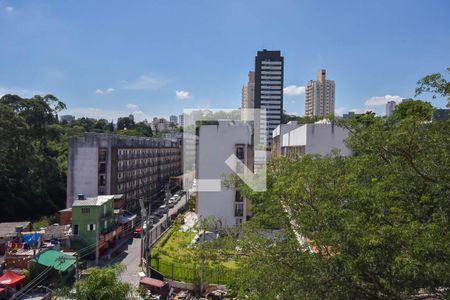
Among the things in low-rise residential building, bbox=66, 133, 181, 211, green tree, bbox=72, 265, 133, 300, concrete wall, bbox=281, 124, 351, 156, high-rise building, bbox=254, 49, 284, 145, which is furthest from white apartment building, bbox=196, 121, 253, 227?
high-rise building, bbox=254, 49, 284, 145

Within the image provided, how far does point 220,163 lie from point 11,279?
26.1 feet

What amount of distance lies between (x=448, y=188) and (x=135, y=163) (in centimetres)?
2083

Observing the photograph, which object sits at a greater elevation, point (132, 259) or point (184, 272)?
point (184, 272)

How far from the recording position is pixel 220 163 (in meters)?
15.3

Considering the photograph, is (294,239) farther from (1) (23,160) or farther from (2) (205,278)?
(1) (23,160)

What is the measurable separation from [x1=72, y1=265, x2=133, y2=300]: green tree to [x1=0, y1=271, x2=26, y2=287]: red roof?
16.6ft

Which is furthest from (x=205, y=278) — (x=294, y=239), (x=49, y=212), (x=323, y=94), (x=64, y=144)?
(x=323, y=94)

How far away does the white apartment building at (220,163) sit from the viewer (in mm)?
15305

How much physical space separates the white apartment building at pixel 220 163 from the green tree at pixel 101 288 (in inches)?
339

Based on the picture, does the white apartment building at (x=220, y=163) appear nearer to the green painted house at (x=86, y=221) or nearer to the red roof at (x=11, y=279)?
the green painted house at (x=86, y=221)

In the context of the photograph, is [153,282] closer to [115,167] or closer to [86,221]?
[86,221]

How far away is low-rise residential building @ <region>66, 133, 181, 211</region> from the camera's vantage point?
19219mm

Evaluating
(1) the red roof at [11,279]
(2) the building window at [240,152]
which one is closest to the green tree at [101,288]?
(1) the red roof at [11,279]

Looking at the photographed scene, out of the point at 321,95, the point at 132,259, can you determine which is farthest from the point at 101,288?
the point at 321,95
